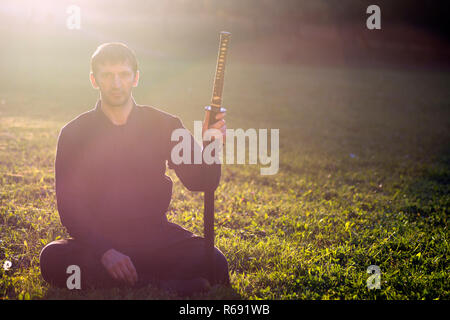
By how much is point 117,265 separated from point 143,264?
0.52m

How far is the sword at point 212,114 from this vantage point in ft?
11.5

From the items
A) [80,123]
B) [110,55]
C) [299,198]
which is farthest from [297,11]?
[80,123]

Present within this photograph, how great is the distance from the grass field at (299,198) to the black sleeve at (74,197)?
1.63ft

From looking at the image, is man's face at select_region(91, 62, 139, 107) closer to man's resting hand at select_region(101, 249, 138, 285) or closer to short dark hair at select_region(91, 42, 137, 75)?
short dark hair at select_region(91, 42, 137, 75)

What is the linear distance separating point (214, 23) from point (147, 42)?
6.48m

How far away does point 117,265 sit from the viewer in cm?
361

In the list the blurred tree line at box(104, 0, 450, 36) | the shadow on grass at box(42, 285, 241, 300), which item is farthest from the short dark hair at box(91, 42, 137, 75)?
the blurred tree line at box(104, 0, 450, 36)

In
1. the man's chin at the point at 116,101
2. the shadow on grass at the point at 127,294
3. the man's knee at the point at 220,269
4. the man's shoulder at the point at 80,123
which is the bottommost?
the shadow on grass at the point at 127,294

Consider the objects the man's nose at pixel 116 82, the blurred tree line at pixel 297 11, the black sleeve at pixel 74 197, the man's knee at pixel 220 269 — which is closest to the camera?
the black sleeve at pixel 74 197

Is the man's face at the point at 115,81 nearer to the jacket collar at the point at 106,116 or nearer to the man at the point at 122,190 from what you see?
the man at the point at 122,190

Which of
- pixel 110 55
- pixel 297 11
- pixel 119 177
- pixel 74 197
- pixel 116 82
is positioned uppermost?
pixel 297 11

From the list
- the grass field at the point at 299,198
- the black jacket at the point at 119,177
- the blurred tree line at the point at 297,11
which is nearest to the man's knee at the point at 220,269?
the grass field at the point at 299,198

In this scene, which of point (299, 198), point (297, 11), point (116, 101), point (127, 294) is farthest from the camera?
point (297, 11)

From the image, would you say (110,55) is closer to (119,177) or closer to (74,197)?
(119,177)
